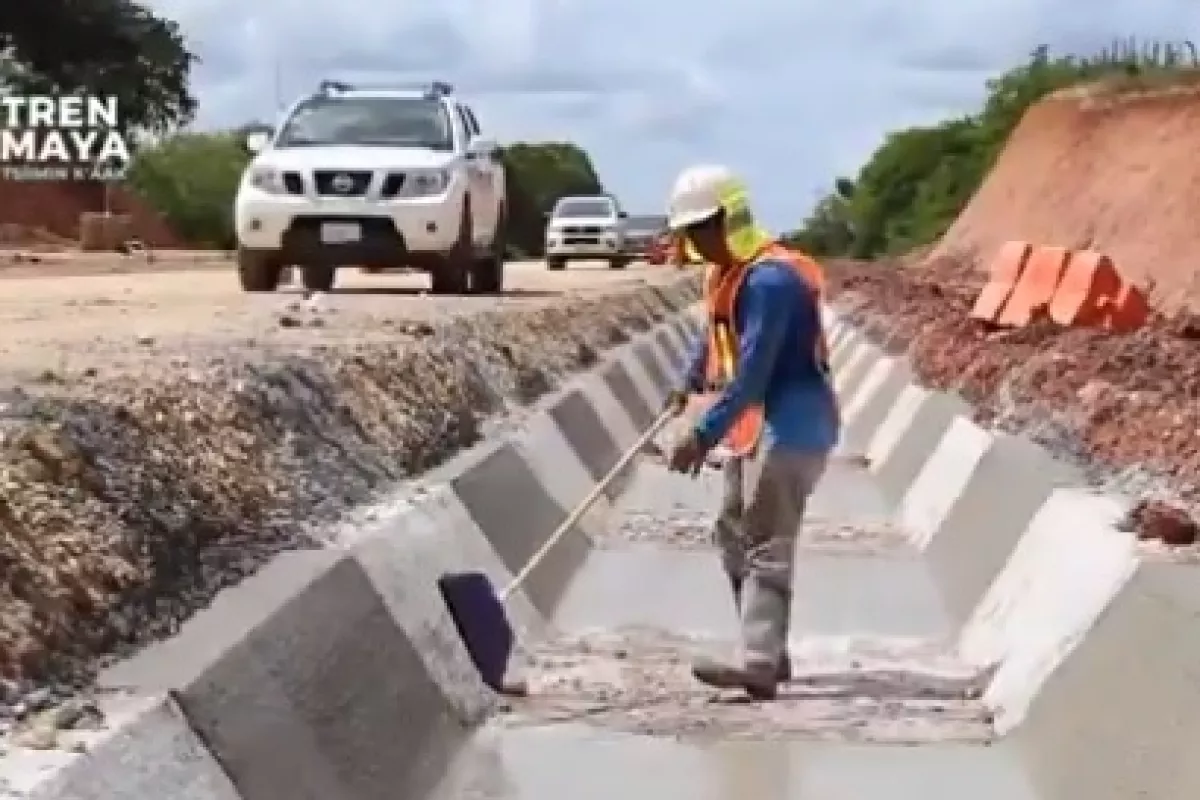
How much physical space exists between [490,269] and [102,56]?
1640 inches

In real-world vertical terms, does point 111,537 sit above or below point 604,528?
above

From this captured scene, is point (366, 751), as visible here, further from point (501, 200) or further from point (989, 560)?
point (501, 200)

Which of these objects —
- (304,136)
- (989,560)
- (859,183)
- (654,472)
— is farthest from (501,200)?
(859,183)

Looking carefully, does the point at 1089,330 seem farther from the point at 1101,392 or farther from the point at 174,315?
the point at 174,315

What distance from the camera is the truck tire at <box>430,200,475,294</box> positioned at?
77.8ft

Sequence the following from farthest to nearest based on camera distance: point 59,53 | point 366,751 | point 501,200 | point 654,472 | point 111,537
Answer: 1. point 59,53
2. point 501,200
3. point 654,472
4. point 366,751
5. point 111,537

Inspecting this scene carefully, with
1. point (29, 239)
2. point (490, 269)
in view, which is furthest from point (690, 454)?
point (29, 239)

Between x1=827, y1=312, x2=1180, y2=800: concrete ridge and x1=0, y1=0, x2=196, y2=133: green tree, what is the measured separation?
5038 centimetres

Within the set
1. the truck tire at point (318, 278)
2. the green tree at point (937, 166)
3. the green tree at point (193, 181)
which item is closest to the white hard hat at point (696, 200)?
the truck tire at point (318, 278)

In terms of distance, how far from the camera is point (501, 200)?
27.5 metres

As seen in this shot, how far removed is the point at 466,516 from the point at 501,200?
16.6 m

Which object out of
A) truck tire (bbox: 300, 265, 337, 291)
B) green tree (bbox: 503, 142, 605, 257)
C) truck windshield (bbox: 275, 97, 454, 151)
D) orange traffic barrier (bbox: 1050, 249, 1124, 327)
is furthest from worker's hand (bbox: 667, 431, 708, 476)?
green tree (bbox: 503, 142, 605, 257)

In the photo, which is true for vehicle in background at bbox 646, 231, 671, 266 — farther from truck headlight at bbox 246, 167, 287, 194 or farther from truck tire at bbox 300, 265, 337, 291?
truck headlight at bbox 246, 167, 287, 194

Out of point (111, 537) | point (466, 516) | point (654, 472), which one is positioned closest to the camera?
point (111, 537)
